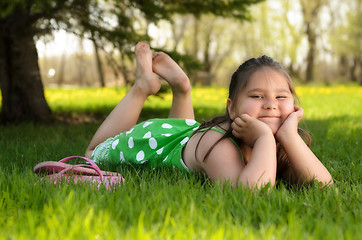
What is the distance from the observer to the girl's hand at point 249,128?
194cm

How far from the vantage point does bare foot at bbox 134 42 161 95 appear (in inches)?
A: 121

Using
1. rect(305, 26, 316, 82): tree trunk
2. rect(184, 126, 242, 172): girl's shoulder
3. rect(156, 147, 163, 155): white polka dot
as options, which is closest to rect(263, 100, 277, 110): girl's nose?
rect(184, 126, 242, 172): girl's shoulder

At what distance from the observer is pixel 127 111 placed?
9.78ft

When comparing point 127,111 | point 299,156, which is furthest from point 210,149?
point 127,111

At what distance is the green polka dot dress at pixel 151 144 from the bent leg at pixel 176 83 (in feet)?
0.91

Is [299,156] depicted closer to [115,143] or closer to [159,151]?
[159,151]

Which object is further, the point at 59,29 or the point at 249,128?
the point at 59,29

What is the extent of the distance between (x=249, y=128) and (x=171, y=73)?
130 centimetres

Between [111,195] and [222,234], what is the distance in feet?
2.01

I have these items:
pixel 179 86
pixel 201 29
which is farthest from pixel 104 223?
pixel 201 29

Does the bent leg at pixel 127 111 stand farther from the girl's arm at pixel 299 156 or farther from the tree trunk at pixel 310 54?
the tree trunk at pixel 310 54

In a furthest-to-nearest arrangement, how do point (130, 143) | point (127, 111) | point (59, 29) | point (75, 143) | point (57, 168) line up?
point (59, 29) < point (75, 143) < point (127, 111) < point (130, 143) < point (57, 168)

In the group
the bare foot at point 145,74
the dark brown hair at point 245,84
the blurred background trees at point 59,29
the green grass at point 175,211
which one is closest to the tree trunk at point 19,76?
the blurred background trees at point 59,29

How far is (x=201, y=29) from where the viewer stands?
22188 mm
